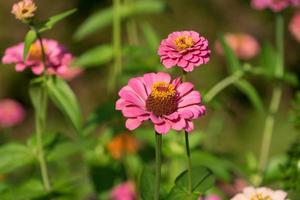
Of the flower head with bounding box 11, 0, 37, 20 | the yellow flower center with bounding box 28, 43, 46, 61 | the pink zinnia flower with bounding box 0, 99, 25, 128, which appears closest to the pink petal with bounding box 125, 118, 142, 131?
the flower head with bounding box 11, 0, 37, 20

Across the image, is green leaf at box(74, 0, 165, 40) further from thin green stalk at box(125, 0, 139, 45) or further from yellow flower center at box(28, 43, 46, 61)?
yellow flower center at box(28, 43, 46, 61)

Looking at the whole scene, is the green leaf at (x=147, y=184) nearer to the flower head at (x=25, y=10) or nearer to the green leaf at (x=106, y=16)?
the flower head at (x=25, y=10)

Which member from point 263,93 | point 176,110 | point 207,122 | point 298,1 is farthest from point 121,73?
point 263,93

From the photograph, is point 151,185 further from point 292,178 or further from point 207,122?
point 207,122

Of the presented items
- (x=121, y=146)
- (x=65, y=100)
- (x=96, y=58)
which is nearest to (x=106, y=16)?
(x=96, y=58)

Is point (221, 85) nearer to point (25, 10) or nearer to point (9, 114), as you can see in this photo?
point (25, 10)

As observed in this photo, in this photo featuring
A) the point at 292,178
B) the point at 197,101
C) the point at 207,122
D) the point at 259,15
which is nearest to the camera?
the point at 197,101

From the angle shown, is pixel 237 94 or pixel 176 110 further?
pixel 237 94
